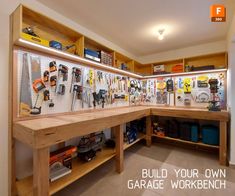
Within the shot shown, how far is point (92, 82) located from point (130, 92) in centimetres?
130

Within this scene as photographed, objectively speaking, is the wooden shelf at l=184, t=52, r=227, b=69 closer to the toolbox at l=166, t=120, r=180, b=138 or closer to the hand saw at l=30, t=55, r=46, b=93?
the toolbox at l=166, t=120, r=180, b=138

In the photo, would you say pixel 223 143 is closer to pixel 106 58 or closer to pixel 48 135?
pixel 106 58

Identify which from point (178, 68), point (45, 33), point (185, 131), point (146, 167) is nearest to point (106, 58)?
point (45, 33)

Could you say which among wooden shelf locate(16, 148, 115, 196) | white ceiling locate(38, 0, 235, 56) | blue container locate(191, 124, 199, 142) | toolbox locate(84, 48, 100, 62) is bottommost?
wooden shelf locate(16, 148, 115, 196)

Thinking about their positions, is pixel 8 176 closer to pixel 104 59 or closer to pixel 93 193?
pixel 93 193

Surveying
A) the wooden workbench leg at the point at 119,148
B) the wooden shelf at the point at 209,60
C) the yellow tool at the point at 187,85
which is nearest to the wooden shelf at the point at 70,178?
the wooden workbench leg at the point at 119,148

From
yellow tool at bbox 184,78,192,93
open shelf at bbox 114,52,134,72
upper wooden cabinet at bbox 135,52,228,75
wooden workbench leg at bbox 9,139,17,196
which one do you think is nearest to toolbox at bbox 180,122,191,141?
yellow tool at bbox 184,78,192,93

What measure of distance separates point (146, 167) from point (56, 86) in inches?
72.6

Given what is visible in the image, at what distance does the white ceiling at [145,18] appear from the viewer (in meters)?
1.73

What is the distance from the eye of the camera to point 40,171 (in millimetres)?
1073

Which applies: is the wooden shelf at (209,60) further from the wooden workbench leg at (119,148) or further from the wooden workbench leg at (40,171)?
the wooden workbench leg at (40,171)

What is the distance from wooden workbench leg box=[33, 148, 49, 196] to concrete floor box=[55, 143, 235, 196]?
62 cm

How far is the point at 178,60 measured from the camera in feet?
10.7

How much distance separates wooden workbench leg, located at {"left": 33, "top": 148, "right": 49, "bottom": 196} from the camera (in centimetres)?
106
